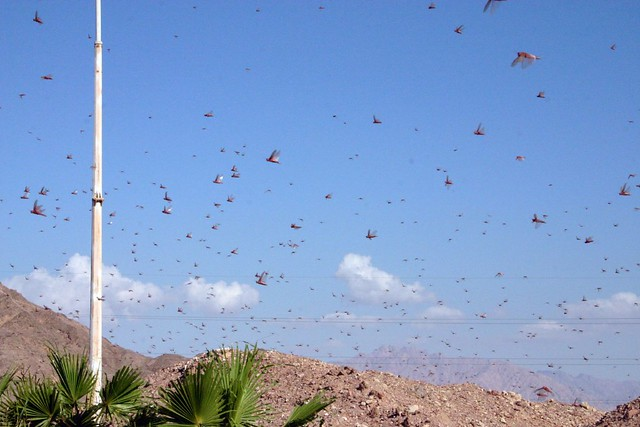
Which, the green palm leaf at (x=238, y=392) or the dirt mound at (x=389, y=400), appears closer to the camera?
the green palm leaf at (x=238, y=392)

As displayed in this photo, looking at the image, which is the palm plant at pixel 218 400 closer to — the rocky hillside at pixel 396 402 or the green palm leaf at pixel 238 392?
the green palm leaf at pixel 238 392

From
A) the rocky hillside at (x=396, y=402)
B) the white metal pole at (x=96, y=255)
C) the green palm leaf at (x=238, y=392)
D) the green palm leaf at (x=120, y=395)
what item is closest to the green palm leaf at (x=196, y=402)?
the green palm leaf at (x=238, y=392)

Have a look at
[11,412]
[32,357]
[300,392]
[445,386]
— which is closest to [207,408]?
[11,412]

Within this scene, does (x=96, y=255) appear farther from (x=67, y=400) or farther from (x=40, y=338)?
(x=40, y=338)

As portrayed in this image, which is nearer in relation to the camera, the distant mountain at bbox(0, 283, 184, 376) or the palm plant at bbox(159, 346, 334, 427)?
the palm plant at bbox(159, 346, 334, 427)

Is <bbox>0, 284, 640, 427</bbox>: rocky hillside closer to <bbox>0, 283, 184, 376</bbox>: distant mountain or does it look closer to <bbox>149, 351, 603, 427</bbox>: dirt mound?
<bbox>149, 351, 603, 427</bbox>: dirt mound

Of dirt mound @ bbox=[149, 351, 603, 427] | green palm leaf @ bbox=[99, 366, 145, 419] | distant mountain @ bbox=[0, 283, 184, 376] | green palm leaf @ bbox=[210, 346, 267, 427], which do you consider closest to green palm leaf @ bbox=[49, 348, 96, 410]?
green palm leaf @ bbox=[99, 366, 145, 419]

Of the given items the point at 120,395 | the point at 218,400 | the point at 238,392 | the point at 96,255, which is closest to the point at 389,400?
the point at 96,255
